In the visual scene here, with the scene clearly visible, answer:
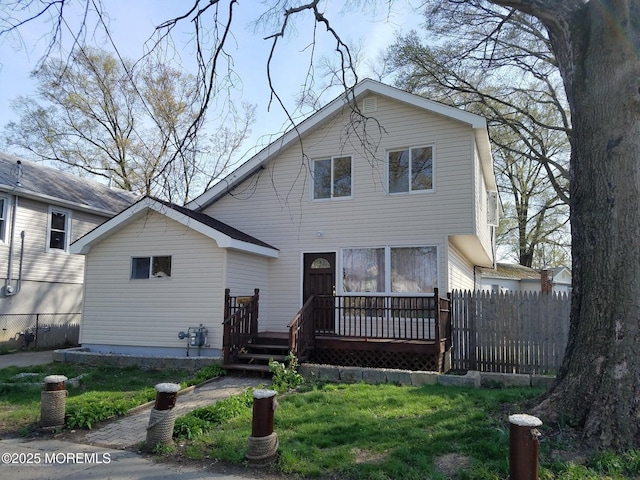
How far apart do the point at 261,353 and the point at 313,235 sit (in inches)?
139

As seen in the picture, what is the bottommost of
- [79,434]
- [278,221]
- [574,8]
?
[79,434]

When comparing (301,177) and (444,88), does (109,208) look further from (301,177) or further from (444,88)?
(444,88)

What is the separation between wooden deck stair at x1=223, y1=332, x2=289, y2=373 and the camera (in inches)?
369

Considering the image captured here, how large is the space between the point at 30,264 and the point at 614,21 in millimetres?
16804

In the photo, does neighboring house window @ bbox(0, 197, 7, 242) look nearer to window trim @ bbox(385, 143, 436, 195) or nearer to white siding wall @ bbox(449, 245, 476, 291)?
window trim @ bbox(385, 143, 436, 195)

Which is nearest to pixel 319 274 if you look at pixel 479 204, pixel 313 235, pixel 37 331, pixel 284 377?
pixel 313 235

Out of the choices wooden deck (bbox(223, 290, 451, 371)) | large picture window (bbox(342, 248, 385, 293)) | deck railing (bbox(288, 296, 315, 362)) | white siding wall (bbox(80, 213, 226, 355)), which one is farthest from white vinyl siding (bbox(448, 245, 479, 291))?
white siding wall (bbox(80, 213, 226, 355))

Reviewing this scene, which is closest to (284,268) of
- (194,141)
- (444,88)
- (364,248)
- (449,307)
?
(364,248)

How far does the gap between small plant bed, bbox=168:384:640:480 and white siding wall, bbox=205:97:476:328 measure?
485 cm

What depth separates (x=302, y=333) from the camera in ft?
32.0

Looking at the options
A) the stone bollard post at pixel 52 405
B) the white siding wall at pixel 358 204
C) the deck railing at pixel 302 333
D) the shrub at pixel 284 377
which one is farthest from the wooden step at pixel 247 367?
the stone bollard post at pixel 52 405

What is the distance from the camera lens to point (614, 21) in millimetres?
5410

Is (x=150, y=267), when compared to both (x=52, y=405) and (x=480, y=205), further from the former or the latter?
(x=480, y=205)

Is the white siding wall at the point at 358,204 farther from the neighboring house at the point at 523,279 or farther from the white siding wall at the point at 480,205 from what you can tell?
the neighboring house at the point at 523,279
